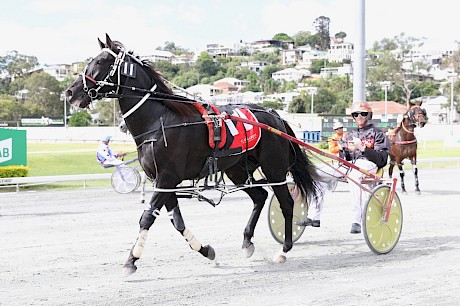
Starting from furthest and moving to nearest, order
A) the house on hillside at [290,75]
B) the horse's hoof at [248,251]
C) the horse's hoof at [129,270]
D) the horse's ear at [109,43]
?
the house on hillside at [290,75] → the horse's hoof at [248,251] → the horse's ear at [109,43] → the horse's hoof at [129,270]

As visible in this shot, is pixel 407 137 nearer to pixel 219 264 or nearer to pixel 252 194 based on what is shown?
pixel 252 194

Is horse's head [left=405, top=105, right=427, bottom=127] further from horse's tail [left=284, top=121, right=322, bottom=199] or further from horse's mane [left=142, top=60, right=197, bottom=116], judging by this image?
horse's mane [left=142, top=60, right=197, bottom=116]

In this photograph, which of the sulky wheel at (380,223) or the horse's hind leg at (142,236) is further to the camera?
the sulky wheel at (380,223)

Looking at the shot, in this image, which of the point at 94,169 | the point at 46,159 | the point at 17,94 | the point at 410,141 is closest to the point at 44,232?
the point at 410,141

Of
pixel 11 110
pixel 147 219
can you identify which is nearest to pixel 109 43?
pixel 147 219

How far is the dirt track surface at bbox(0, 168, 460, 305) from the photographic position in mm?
5527

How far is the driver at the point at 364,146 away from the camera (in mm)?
8078

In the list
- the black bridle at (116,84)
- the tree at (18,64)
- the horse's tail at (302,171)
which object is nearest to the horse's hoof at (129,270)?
the black bridle at (116,84)

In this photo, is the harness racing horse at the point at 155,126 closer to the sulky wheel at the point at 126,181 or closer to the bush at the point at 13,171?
the sulky wheel at the point at 126,181

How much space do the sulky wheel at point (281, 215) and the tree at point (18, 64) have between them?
115 m

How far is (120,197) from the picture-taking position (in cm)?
1463

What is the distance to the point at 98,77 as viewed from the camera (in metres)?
6.28

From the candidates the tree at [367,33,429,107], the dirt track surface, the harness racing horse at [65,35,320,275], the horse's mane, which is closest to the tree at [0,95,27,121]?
the tree at [367,33,429,107]

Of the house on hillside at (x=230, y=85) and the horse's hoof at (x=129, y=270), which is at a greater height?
the house on hillside at (x=230, y=85)
